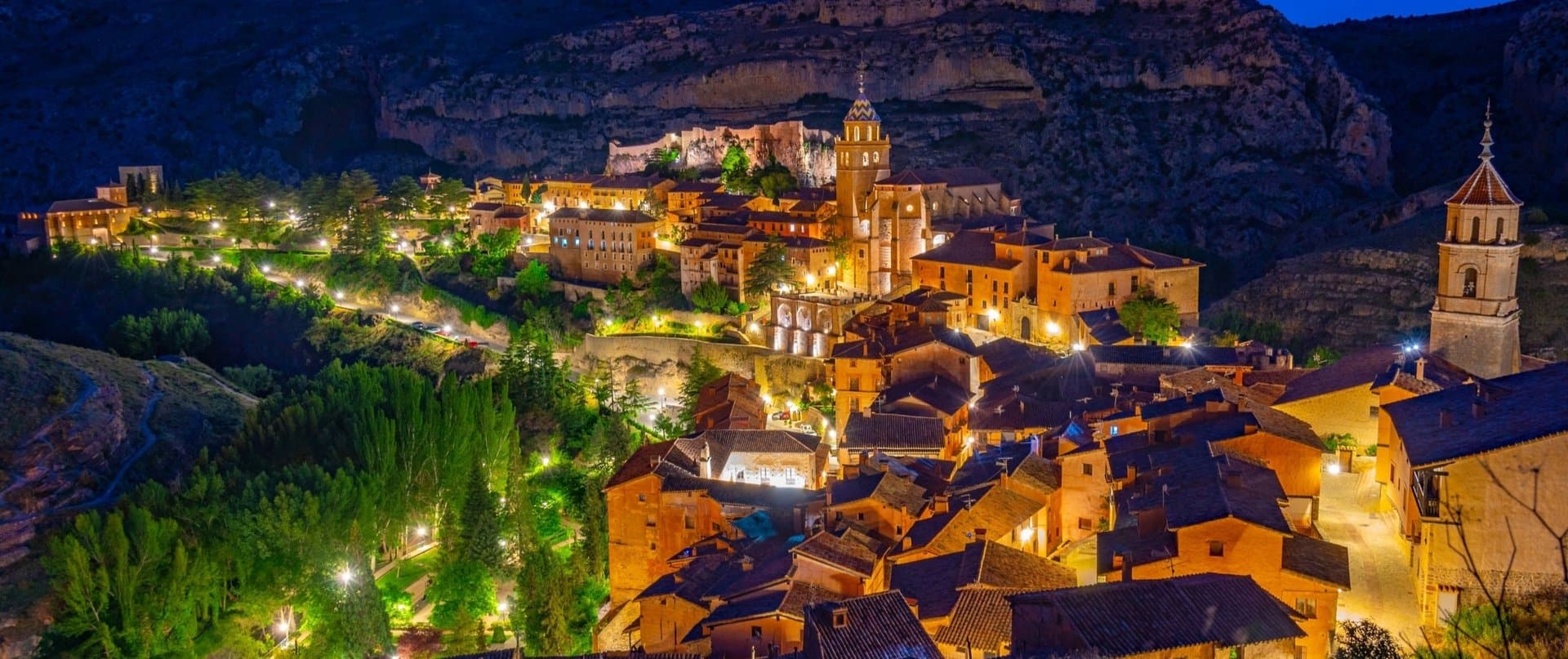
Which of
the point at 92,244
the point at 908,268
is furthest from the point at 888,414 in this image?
the point at 92,244

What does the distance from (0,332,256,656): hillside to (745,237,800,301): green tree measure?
19540mm

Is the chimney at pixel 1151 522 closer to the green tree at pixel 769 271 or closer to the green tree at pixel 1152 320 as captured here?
the green tree at pixel 1152 320

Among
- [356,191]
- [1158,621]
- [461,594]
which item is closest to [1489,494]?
[1158,621]

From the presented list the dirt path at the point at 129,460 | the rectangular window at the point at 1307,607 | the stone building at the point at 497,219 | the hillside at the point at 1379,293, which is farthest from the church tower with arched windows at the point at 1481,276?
the stone building at the point at 497,219

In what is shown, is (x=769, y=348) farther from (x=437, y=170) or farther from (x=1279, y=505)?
(x=437, y=170)

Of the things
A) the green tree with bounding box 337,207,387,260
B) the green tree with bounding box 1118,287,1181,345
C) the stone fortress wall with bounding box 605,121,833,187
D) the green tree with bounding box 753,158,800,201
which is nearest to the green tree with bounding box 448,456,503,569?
the green tree with bounding box 1118,287,1181,345

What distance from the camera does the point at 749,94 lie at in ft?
317

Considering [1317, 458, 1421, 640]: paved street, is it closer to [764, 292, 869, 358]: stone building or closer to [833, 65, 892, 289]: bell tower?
[764, 292, 869, 358]: stone building

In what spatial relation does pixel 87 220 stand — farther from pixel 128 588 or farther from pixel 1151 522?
pixel 1151 522

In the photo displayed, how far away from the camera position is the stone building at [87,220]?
72812mm

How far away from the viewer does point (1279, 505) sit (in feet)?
63.1

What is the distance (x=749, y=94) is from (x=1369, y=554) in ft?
265

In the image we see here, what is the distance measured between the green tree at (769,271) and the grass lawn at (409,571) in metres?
19.7

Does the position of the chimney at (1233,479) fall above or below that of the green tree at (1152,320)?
above
